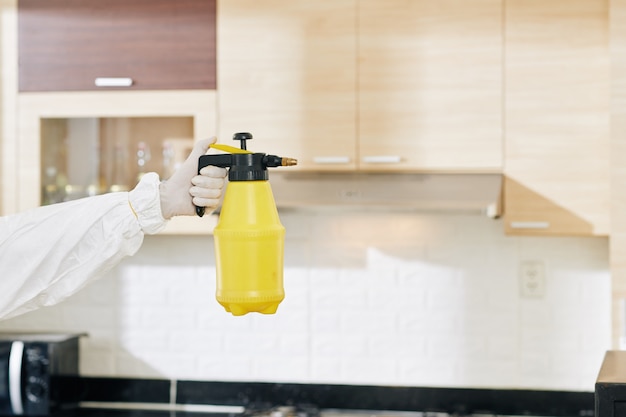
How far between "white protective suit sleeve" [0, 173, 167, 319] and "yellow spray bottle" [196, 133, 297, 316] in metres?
0.26

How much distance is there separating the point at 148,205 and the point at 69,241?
0.16 m

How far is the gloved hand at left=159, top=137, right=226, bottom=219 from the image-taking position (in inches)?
56.6

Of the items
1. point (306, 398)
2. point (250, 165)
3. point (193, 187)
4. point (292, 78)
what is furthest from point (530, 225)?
point (250, 165)

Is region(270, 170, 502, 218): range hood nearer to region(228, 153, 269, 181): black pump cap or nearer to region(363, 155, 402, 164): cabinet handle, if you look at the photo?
region(363, 155, 402, 164): cabinet handle

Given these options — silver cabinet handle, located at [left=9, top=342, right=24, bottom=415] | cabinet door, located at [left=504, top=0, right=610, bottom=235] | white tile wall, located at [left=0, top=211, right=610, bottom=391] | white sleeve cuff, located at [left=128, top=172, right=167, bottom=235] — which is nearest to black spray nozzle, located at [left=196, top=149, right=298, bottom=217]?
white sleeve cuff, located at [left=128, top=172, right=167, bottom=235]

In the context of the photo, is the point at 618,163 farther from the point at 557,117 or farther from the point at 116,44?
the point at 116,44

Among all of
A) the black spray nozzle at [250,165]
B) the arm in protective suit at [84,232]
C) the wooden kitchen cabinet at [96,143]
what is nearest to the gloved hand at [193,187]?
the arm in protective suit at [84,232]

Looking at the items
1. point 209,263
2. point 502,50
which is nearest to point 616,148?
point 502,50

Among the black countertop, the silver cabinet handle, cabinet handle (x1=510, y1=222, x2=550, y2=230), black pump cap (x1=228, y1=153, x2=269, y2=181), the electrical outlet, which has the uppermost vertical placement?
black pump cap (x1=228, y1=153, x2=269, y2=181)

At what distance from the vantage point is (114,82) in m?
3.12

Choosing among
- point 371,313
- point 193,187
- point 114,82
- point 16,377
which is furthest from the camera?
point 371,313

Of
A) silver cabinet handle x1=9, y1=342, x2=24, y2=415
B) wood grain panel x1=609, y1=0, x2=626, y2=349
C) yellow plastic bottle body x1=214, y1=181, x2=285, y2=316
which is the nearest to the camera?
yellow plastic bottle body x1=214, y1=181, x2=285, y2=316

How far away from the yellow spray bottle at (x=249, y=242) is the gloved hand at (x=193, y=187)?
135 mm

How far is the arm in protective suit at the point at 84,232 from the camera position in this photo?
149 cm
